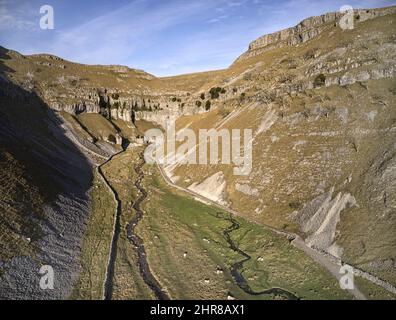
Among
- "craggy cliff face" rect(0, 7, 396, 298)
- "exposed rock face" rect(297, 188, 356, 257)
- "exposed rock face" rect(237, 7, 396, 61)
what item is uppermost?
"exposed rock face" rect(237, 7, 396, 61)

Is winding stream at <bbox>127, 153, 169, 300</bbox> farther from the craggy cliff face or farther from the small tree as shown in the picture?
the small tree

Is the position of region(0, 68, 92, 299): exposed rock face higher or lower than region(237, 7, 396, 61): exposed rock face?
lower

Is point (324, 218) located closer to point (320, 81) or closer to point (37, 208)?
point (320, 81)

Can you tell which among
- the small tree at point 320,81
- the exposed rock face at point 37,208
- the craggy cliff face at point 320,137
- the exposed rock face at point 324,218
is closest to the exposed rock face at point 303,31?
the craggy cliff face at point 320,137

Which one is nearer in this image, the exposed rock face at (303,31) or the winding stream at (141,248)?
the winding stream at (141,248)

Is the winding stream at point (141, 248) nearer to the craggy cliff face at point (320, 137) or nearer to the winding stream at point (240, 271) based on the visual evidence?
the winding stream at point (240, 271)

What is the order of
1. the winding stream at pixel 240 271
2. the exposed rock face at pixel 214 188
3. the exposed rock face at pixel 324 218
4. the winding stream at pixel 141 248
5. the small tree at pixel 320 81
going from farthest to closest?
the small tree at pixel 320 81
the exposed rock face at pixel 214 188
the exposed rock face at pixel 324 218
the winding stream at pixel 141 248
the winding stream at pixel 240 271

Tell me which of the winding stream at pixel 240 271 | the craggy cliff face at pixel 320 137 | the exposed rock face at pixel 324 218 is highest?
the craggy cliff face at pixel 320 137

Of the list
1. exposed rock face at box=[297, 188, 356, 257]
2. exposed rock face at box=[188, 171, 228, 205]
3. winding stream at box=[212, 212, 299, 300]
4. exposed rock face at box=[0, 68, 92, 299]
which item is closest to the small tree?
exposed rock face at box=[188, 171, 228, 205]

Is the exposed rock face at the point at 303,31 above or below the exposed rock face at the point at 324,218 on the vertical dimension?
above
